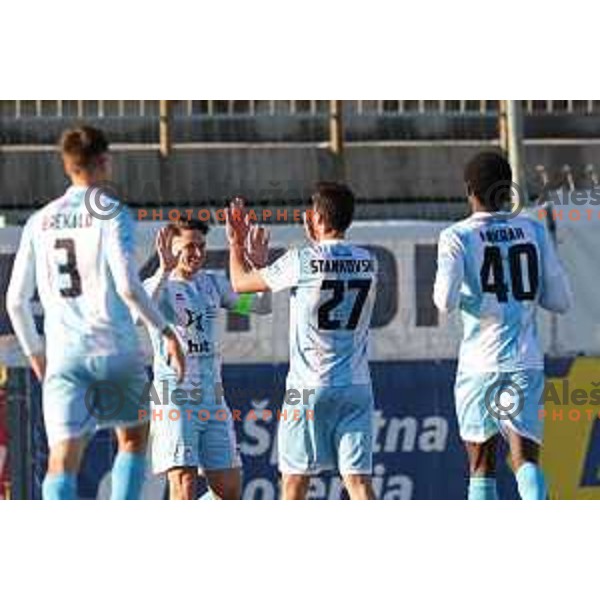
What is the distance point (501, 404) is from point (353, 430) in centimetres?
81

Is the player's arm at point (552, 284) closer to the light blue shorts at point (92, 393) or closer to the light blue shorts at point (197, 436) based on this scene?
the light blue shorts at point (197, 436)

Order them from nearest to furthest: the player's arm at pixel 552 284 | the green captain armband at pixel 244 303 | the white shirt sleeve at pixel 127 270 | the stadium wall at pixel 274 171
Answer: the white shirt sleeve at pixel 127 270 < the player's arm at pixel 552 284 < the green captain armband at pixel 244 303 < the stadium wall at pixel 274 171

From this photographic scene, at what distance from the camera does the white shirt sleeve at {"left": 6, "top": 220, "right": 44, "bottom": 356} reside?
13.4 meters

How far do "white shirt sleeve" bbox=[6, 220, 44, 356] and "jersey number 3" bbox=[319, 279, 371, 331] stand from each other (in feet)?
5.10

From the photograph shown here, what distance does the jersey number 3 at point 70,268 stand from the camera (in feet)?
43.7

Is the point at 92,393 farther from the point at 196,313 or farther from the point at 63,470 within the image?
the point at 196,313

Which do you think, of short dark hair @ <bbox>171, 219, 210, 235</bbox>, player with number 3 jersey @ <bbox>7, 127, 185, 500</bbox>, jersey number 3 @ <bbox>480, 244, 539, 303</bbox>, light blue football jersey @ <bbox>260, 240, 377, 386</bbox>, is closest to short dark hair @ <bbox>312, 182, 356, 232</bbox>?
light blue football jersey @ <bbox>260, 240, 377, 386</bbox>

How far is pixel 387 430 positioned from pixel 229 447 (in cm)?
183

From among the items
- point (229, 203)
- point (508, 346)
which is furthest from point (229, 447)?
point (229, 203)

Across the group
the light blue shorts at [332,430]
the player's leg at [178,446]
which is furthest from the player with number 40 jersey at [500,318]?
the player's leg at [178,446]

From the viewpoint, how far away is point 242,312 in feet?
48.8

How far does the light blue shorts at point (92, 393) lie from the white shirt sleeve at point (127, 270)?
14.0 inches

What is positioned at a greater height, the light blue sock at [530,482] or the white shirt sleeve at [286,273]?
the white shirt sleeve at [286,273]
